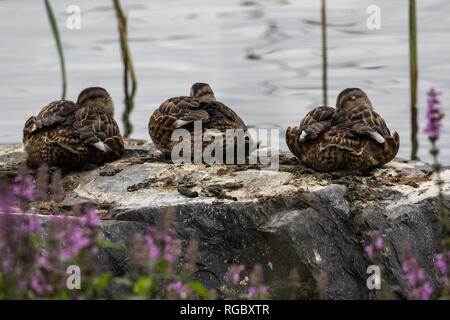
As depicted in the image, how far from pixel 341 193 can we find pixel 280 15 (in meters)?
10.4

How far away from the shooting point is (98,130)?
27.9 ft

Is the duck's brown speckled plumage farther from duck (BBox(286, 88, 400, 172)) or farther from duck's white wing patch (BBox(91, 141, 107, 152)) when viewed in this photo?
duck (BBox(286, 88, 400, 172))

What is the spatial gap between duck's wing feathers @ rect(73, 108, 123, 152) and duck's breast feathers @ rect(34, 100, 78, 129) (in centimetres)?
8

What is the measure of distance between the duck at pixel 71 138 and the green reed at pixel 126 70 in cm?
388

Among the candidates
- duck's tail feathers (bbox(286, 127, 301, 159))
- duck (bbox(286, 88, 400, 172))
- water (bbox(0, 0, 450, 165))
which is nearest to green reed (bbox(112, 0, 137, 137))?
water (bbox(0, 0, 450, 165))

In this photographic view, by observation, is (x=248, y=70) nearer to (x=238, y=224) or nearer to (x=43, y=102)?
(x=43, y=102)

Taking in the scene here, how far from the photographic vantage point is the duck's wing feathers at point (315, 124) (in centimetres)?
782

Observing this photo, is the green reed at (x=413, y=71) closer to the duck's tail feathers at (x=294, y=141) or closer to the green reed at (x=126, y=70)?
the duck's tail feathers at (x=294, y=141)

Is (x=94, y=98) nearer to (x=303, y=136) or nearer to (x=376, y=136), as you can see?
(x=303, y=136)

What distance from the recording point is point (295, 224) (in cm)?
678

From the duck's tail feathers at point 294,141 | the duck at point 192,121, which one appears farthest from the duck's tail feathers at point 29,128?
the duck's tail feathers at point 294,141

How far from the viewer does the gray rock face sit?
6.76 m

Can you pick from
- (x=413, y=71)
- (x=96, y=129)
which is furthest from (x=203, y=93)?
(x=413, y=71)
